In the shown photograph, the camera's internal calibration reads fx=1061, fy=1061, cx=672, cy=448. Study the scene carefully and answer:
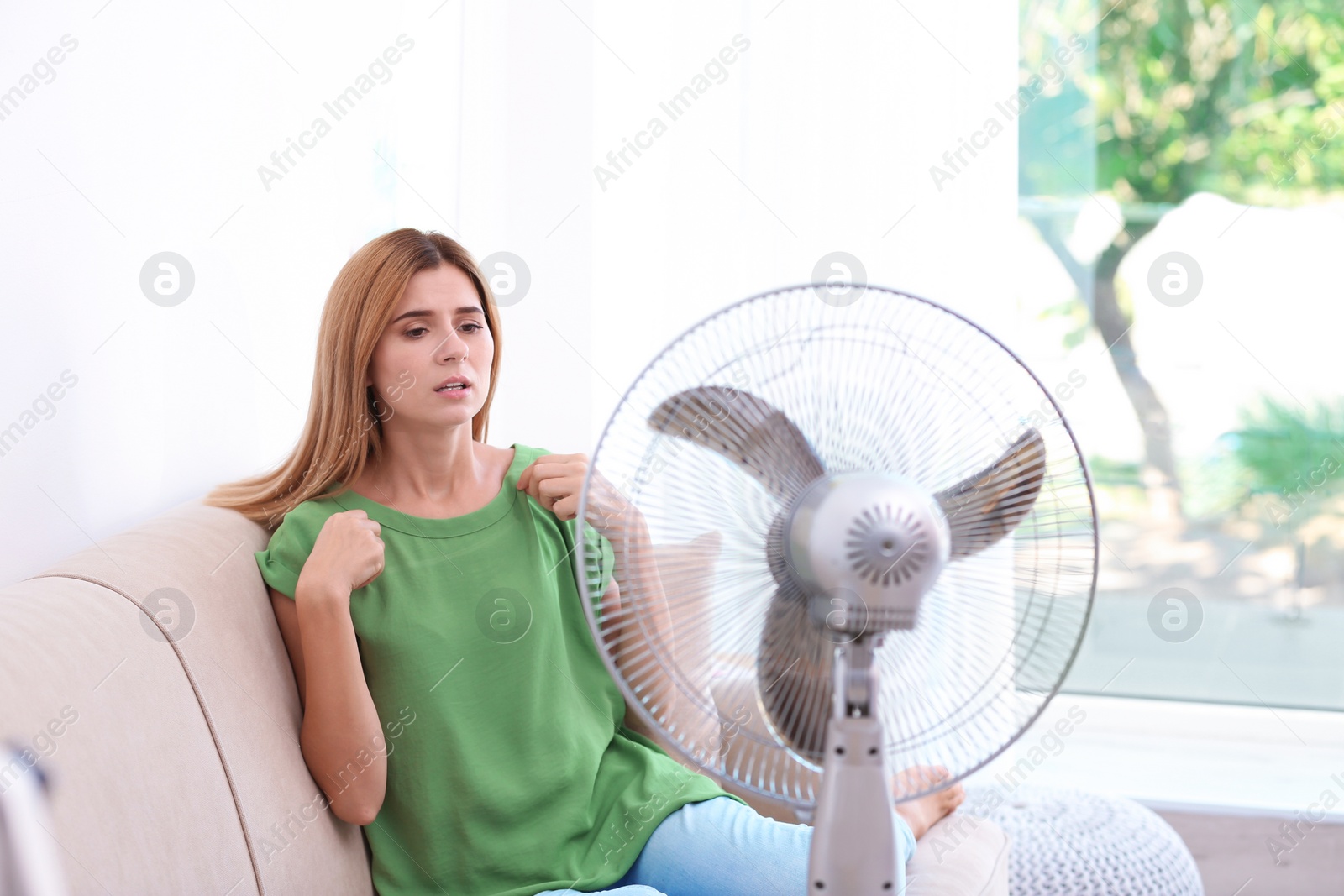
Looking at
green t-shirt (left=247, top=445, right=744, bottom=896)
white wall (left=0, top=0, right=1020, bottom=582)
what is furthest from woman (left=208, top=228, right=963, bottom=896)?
white wall (left=0, top=0, right=1020, bottom=582)

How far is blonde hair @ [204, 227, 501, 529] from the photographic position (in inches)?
50.1

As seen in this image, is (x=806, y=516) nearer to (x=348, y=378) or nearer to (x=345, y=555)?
(x=345, y=555)

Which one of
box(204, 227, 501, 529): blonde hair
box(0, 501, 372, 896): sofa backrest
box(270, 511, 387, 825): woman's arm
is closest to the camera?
box(0, 501, 372, 896): sofa backrest

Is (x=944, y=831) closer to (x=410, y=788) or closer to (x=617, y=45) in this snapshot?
(x=410, y=788)

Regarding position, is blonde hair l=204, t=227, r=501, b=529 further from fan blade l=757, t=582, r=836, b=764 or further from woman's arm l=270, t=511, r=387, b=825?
fan blade l=757, t=582, r=836, b=764

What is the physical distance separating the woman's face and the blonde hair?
0.01 m

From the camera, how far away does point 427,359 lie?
50.1 inches

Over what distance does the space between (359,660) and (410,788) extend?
0.16 meters

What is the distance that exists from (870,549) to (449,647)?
0.66 m

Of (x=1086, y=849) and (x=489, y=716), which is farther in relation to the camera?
(x=1086, y=849)

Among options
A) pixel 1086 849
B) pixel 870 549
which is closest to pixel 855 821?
pixel 870 549

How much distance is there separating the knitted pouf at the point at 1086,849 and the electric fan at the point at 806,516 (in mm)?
1000

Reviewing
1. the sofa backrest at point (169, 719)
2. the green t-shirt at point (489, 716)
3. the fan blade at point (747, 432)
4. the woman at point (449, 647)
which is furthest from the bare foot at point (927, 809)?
the sofa backrest at point (169, 719)

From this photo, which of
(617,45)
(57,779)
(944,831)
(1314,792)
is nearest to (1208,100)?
(617,45)
